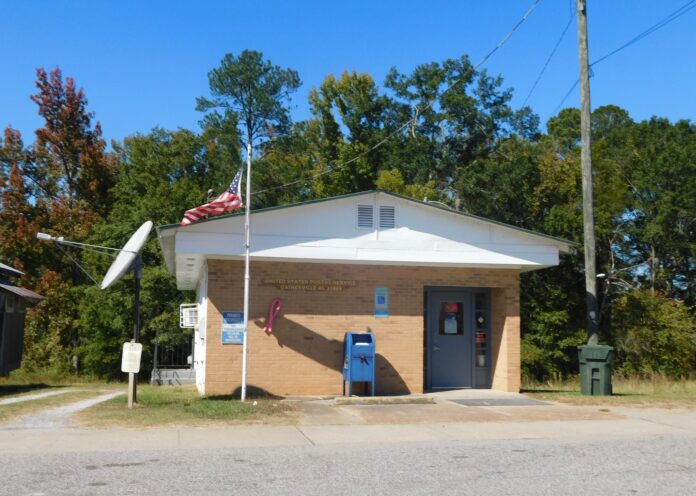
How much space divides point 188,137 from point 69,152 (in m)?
7.83

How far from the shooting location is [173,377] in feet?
85.0

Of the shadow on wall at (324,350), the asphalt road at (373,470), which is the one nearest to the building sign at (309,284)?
the shadow on wall at (324,350)

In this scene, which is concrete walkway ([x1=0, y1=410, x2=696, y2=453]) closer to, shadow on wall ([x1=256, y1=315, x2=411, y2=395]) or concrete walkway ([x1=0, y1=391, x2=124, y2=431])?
concrete walkway ([x1=0, y1=391, x2=124, y2=431])

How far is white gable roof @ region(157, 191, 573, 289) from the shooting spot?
14820mm

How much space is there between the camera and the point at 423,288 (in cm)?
1647

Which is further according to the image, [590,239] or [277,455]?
[590,239]

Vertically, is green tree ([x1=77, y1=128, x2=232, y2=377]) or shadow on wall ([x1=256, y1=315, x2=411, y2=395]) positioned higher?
green tree ([x1=77, y1=128, x2=232, y2=377])

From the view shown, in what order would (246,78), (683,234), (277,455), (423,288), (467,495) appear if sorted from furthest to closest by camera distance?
(246,78) < (683,234) < (423,288) < (277,455) < (467,495)

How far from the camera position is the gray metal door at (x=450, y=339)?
17234mm

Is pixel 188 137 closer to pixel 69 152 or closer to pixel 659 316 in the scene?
pixel 69 152

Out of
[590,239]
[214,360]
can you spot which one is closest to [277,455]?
[214,360]

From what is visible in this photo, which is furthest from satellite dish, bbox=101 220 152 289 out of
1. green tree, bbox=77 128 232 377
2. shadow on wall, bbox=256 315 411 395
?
green tree, bbox=77 128 232 377

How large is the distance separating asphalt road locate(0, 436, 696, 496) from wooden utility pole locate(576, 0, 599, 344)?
7.32 meters

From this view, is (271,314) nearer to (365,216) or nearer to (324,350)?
(324,350)
